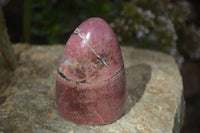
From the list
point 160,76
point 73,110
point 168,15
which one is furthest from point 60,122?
point 168,15

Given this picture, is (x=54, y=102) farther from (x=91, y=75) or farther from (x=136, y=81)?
(x=136, y=81)

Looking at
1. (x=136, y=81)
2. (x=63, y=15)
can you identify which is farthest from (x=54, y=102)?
(x=63, y=15)

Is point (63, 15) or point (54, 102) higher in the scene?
point (54, 102)

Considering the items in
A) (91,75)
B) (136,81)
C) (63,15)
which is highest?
(91,75)

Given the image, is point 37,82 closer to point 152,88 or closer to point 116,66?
point 116,66

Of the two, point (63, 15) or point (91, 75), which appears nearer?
point (91, 75)

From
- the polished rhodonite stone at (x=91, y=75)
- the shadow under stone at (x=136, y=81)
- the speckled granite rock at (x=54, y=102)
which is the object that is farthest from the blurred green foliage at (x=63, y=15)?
the polished rhodonite stone at (x=91, y=75)

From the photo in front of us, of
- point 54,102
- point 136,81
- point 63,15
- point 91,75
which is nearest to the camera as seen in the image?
point 91,75
